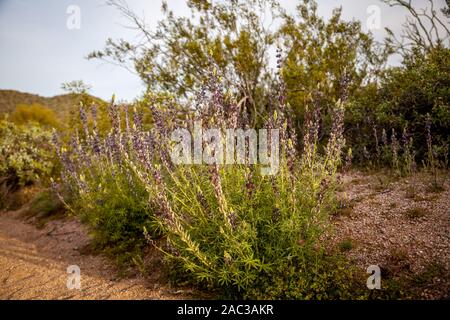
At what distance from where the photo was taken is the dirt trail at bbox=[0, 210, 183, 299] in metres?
3.40

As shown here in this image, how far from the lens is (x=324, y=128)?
7527 mm

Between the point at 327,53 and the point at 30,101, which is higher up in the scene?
the point at 30,101

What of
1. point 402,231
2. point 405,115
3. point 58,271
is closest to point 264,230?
point 402,231

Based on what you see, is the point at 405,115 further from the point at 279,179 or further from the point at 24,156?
the point at 24,156

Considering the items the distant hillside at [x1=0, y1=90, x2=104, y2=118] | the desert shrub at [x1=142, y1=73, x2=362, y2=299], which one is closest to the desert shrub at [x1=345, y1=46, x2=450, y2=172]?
the desert shrub at [x1=142, y1=73, x2=362, y2=299]

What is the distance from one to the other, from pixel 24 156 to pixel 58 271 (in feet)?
31.2

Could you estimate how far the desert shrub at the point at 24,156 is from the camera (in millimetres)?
11469

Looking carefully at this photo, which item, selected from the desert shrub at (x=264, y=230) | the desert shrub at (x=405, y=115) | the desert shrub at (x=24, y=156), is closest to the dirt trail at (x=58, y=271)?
the desert shrub at (x=264, y=230)

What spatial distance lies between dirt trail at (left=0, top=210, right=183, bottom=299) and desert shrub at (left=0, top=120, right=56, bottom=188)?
18.4 ft

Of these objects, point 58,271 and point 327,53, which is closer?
point 58,271

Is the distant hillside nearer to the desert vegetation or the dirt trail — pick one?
the desert vegetation

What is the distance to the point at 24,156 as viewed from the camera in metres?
11.6
